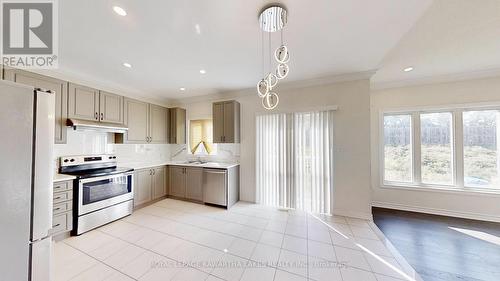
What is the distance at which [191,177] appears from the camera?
399 centimetres

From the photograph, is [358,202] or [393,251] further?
[358,202]

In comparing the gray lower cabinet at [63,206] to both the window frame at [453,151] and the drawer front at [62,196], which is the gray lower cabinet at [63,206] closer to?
the drawer front at [62,196]

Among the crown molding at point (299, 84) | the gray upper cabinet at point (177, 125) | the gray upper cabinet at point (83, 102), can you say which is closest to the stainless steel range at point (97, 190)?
the gray upper cabinet at point (83, 102)

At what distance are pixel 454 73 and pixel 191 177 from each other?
5542mm

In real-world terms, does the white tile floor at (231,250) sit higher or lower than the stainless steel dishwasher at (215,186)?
lower

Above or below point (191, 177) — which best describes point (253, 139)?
above

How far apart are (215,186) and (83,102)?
2.72 meters

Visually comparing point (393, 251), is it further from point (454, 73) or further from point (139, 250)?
point (454, 73)

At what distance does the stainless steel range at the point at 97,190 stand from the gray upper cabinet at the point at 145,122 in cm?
67

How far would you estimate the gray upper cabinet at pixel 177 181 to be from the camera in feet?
13.4

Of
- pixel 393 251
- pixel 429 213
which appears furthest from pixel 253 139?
pixel 429 213

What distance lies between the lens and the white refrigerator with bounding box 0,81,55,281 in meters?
0.86

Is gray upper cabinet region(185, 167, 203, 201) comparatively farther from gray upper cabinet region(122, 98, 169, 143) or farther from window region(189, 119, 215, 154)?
gray upper cabinet region(122, 98, 169, 143)

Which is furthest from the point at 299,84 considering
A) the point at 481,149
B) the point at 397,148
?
the point at 481,149
